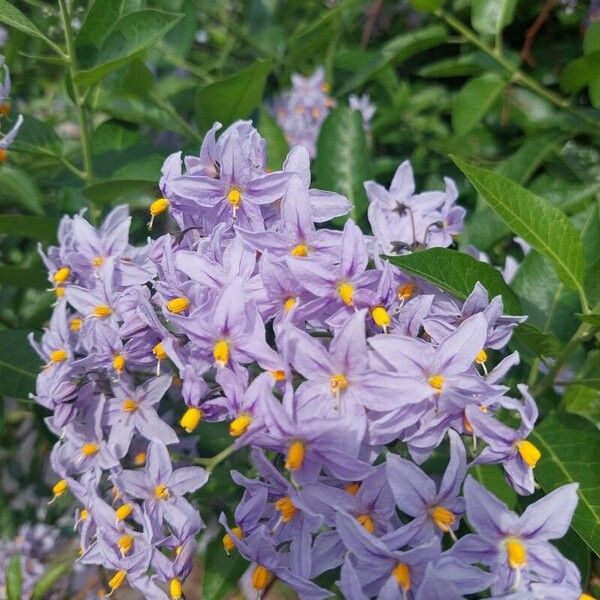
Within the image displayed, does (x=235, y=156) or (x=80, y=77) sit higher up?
(x=235, y=156)

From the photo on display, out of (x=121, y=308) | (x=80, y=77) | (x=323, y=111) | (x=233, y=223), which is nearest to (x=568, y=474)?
(x=233, y=223)

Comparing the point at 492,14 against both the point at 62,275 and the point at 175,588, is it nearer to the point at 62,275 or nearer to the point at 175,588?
the point at 62,275

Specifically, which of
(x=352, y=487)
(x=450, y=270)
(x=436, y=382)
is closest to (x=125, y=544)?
(x=352, y=487)

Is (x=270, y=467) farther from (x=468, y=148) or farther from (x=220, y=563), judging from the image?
(x=468, y=148)

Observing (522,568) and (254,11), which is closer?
(522,568)

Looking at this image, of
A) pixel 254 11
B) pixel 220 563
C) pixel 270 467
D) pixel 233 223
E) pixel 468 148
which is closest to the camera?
pixel 270 467

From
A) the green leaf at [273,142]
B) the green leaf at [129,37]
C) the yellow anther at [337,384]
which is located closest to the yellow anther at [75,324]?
the green leaf at [129,37]
